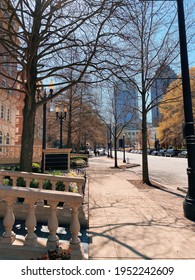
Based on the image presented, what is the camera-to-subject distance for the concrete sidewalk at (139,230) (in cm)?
363

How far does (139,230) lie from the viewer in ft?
15.1

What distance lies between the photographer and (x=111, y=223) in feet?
16.6

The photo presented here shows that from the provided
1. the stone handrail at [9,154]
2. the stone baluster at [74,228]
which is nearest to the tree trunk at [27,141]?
the stone baluster at [74,228]

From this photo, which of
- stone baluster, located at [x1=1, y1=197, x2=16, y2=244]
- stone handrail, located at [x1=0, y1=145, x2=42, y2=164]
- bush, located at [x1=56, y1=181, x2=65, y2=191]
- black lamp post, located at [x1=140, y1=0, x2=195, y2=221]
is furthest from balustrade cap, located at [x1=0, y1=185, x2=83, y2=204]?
stone handrail, located at [x1=0, y1=145, x2=42, y2=164]

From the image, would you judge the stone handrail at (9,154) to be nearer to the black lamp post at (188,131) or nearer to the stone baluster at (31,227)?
the stone baluster at (31,227)

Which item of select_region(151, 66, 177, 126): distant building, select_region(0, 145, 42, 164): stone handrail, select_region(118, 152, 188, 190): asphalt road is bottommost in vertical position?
select_region(118, 152, 188, 190): asphalt road

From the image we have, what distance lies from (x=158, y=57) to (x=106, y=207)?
329 inches

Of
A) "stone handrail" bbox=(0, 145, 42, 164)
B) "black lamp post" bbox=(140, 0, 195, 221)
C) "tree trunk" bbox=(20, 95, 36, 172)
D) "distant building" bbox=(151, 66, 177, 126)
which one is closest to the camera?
"black lamp post" bbox=(140, 0, 195, 221)

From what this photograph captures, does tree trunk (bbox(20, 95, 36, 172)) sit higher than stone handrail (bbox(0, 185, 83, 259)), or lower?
higher

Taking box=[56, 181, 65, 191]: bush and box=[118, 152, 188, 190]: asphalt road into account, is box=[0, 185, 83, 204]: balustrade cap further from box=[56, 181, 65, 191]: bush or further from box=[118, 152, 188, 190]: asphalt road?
box=[118, 152, 188, 190]: asphalt road

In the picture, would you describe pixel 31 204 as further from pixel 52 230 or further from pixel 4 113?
pixel 4 113

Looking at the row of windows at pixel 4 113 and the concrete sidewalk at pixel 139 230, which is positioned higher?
the row of windows at pixel 4 113

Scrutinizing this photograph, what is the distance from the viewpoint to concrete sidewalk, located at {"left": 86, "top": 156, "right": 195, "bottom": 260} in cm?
363
